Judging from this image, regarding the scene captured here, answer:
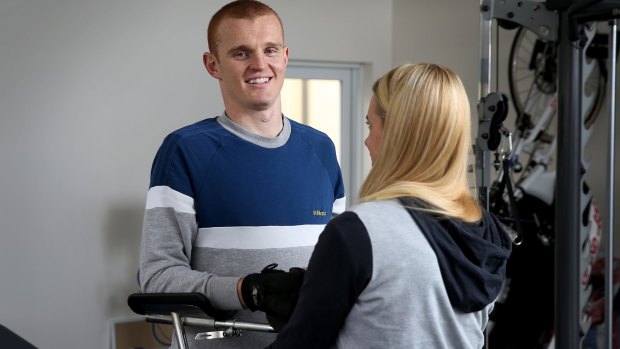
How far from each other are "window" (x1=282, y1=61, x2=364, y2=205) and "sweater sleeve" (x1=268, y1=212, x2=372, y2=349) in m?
3.54

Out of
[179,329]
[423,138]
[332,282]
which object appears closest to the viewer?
[332,282]

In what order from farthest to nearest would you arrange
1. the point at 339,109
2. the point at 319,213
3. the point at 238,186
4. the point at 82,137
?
the point at 339,109 → the point at 82,137 → the point at 319,213 → the point at 238,186

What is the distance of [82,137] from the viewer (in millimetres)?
3889

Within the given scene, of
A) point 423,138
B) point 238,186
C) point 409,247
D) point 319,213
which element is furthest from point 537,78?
point 409,247

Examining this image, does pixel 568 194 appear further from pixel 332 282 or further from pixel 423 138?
pixel 332 282

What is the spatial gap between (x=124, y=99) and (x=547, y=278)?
92.8 inches

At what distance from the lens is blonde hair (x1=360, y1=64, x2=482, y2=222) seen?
4.12 feet

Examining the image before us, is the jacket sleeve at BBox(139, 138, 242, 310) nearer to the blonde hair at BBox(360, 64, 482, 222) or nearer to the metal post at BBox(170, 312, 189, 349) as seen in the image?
the metal post at BBox(170, 312, 189, 349)

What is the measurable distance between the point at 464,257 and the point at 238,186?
2.08 ft

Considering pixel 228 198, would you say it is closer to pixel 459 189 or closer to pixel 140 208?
pixel 459 189

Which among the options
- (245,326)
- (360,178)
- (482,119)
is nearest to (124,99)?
Result: (360,178)

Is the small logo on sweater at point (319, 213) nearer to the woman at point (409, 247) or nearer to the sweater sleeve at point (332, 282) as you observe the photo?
the woman at point (409, 247)

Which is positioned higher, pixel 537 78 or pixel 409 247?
pixel 537 78

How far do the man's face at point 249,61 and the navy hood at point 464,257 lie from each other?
0.66 meters
